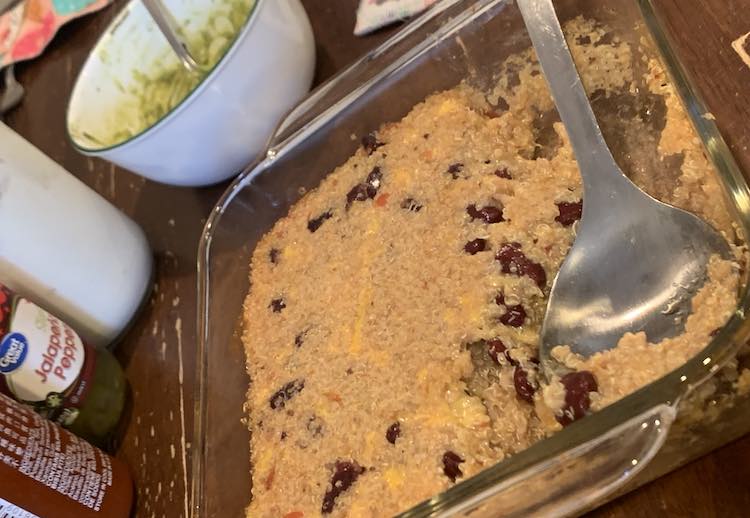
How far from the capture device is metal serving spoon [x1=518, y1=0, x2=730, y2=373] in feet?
2.14

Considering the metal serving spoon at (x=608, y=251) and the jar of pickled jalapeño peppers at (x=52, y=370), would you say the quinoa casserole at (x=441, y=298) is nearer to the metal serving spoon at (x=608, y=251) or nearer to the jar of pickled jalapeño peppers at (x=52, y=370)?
the metal serving spoon at (x=608, y=251)

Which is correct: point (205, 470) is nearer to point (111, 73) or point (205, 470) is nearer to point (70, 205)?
point (70, 205)

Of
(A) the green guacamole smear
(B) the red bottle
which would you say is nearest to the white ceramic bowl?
(A) the green guacamole smear

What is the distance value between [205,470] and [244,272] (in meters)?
0.26

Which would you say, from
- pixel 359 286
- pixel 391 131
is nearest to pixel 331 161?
pixel 391 131

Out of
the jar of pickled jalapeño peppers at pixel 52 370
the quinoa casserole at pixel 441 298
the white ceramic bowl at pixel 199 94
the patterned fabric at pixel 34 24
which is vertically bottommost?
the quinoa casserole at pixel 441 298

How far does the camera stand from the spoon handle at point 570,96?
73cm

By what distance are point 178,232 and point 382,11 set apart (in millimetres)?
422

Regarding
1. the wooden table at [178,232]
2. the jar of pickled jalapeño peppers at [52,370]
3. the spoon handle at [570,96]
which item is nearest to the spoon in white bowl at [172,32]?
the wooden table at [178,232]

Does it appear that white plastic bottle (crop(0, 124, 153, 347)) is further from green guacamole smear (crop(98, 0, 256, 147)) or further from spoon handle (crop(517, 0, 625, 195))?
spoon handle (crop(517, 0, 625, 195))

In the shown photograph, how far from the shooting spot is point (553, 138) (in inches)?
34.1

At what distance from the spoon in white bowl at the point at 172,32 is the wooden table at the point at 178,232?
17 cm

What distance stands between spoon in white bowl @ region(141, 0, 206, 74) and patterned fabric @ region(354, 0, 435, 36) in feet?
0.74

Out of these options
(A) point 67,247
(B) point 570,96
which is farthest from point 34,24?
(B) point 570,96
